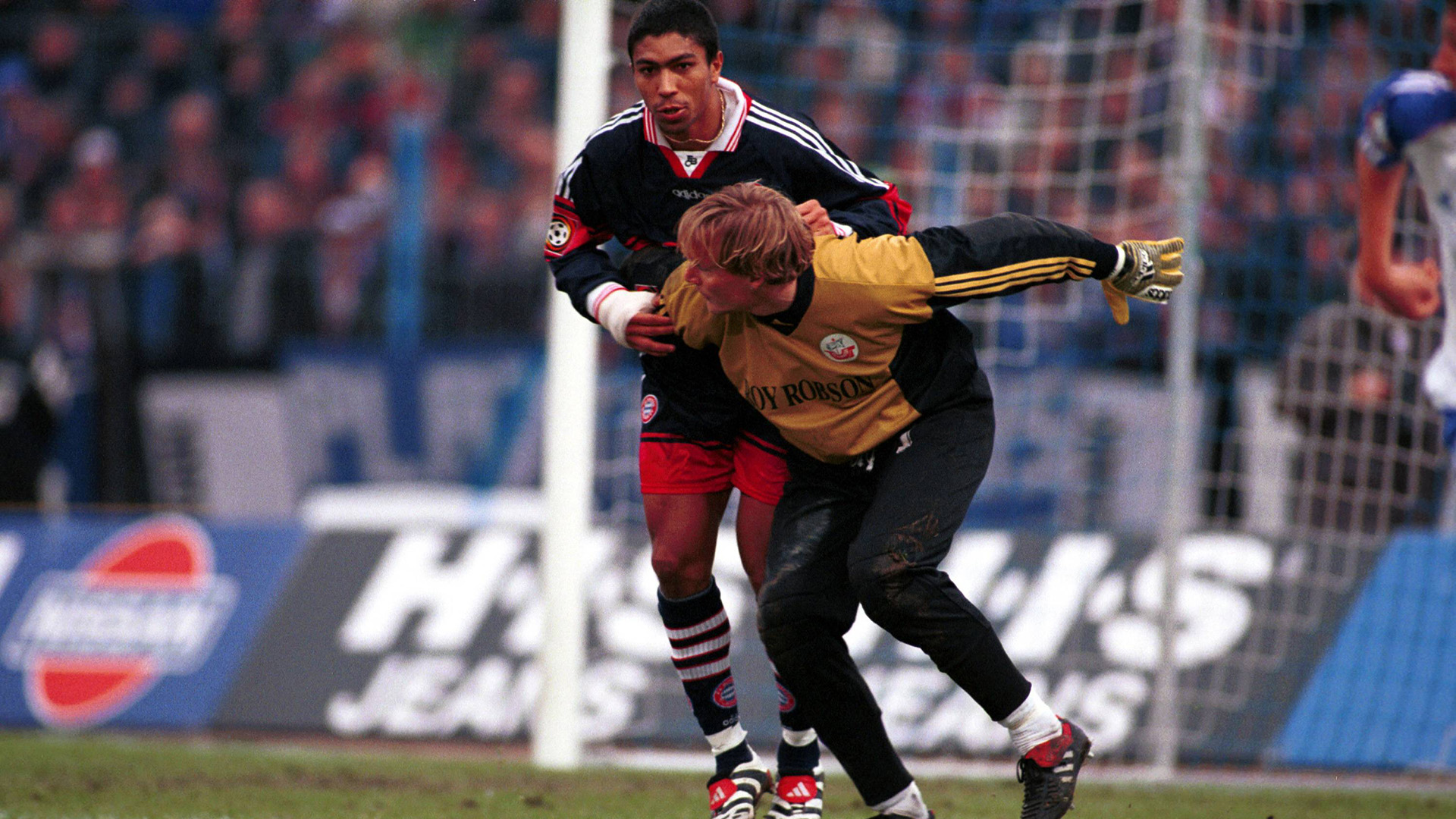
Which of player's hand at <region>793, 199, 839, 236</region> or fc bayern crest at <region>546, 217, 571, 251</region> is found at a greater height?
player's hand at <region>793, 199, 839, 236</region>

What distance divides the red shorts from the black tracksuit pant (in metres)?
0.16

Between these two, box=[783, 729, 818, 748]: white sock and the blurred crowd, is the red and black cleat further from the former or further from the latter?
the blurred crowd

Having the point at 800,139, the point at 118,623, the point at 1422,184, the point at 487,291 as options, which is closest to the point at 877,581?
the point at 800,139

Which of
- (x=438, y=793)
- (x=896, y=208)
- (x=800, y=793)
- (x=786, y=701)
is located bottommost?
(x=438, y=793)

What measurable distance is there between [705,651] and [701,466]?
55 cm

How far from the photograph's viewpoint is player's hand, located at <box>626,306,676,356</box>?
13.8 ft

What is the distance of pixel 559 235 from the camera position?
15.0ft

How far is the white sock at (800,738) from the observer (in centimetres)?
466

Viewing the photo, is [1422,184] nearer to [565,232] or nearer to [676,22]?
[676,22]

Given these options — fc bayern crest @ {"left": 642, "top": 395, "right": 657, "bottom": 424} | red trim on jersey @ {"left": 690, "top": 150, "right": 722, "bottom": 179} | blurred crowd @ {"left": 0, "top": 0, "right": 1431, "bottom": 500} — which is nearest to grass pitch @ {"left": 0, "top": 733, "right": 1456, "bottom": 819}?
fc bayern crest @ {"left": 642, "top": 395, "right": 657, "bottom": 424}

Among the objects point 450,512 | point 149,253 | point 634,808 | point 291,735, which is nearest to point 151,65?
point 149,253

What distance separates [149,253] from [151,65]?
2201 mm

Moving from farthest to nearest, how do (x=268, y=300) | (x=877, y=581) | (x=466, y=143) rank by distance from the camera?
(x=466, y=143) → (x=268, y=300) → (x=877, y=581)

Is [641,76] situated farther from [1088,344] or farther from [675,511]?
[1088,344]
